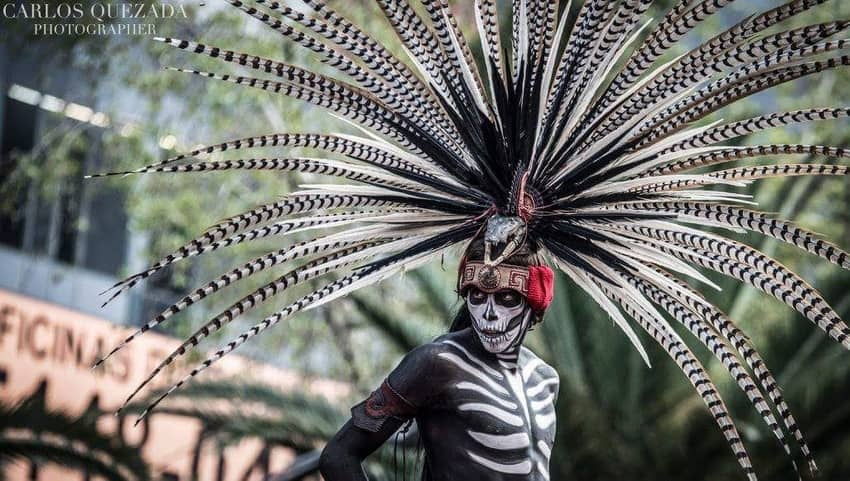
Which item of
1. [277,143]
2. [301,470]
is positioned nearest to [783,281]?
[277,143]

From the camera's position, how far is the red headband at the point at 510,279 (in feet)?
14.6

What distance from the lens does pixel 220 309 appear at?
1534 cm

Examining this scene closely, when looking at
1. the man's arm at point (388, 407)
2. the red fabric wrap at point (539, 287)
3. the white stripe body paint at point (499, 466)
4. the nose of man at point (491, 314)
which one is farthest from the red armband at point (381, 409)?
the red fabric wrap at point (539, 287)

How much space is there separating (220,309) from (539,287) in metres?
11.1

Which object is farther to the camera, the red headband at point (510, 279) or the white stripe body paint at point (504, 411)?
the red headband at point (510, 279)

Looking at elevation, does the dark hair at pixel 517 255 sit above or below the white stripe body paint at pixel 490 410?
above

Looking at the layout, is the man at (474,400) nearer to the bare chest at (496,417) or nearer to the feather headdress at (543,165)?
the bare chest at (496,417)

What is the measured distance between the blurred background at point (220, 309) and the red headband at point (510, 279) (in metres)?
0.80

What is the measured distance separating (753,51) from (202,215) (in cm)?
1071

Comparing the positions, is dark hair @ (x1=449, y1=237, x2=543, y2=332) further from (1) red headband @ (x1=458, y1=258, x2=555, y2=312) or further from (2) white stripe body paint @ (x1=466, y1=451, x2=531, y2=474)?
(2) white stripe body paint @ (x1=466, y1=451, x2=531, y2=474)

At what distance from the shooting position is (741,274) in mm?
4320

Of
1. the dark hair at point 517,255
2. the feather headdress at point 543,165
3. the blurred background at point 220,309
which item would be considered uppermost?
the feather headdress at point 543,165

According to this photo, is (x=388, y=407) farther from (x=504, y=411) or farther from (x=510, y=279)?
(x=510, y=279)

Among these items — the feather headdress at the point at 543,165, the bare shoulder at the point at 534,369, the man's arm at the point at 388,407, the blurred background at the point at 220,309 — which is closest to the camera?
the feather headdress at the point at 543,165
